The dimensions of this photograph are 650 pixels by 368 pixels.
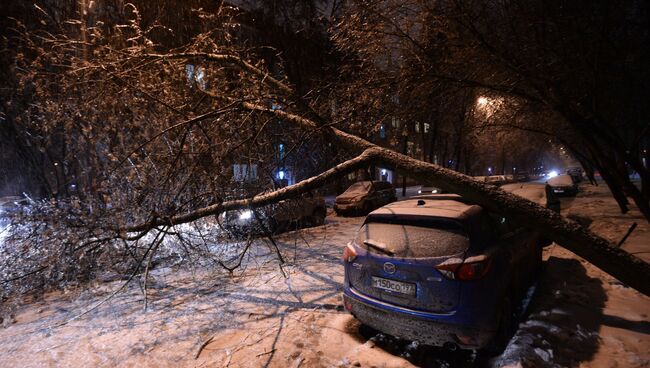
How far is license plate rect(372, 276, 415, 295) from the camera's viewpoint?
131 inches

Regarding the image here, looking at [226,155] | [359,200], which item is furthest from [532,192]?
[226,155]

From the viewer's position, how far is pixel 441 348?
12.0ft

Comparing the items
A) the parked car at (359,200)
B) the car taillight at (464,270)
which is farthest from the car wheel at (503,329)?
the parked car at (359,200)

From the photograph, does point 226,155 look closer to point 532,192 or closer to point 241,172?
point 241,172

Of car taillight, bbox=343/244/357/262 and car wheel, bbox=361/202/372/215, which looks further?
car wheel, bbox=361/202/372/215

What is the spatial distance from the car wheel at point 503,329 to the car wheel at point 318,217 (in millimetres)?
9118

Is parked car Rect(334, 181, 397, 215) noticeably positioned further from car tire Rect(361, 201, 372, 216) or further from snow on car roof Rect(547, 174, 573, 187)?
snow on car roof Rect(547, 174, 573, 187)

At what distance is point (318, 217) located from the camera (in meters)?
12.7

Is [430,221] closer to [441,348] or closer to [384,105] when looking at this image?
[441,348]

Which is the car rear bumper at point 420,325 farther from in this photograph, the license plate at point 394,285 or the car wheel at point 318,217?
the car wheel at point 318,217

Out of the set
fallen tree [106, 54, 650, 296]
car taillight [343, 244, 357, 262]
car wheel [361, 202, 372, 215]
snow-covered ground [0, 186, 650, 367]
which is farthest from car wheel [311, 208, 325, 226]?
car taillight [343, 244, 357, 262]

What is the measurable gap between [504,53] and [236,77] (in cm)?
496

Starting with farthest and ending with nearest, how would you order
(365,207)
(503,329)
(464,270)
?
(365,207) → (503,329) → (464,270)

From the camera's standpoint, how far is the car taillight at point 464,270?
312 centimetres
